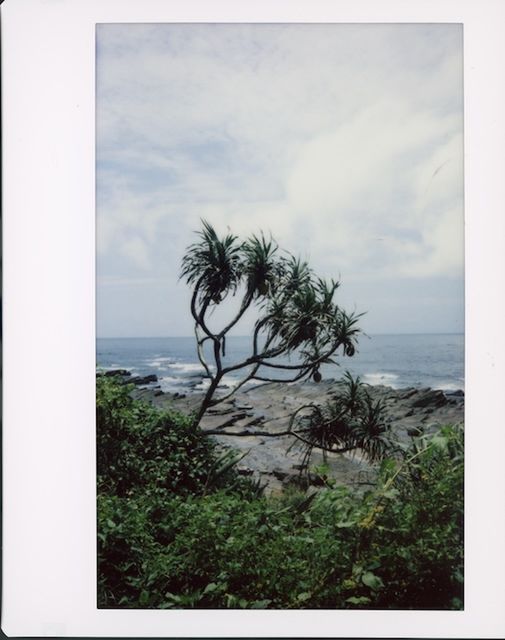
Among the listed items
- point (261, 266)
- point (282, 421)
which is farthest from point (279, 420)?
point (261, 266)

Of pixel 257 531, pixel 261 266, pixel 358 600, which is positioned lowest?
pixel 358 600

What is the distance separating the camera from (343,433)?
2.68 m

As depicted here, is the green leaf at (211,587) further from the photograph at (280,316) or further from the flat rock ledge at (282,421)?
the flat rock ledge at (282,421)

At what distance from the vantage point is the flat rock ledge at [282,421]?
105 inches

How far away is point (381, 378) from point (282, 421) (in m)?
0.46

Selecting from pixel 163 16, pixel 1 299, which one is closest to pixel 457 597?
pixel 1 299

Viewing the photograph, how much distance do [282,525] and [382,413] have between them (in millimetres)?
640

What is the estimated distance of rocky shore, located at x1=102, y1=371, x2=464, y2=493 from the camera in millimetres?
2662

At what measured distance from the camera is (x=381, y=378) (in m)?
2.66

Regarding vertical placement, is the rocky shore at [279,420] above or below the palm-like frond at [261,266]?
below

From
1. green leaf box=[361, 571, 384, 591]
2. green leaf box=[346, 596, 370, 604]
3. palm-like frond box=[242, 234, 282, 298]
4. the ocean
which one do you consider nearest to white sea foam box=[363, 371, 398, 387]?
the ocean

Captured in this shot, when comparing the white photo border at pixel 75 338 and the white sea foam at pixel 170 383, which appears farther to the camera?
the white sea foam at pixel 170 383

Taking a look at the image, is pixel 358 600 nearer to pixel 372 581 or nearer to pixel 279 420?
pixel 372 581

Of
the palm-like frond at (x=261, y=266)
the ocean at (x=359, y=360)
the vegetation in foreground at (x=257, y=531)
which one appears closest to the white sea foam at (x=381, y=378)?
the ocean at (x=359, y=360)
